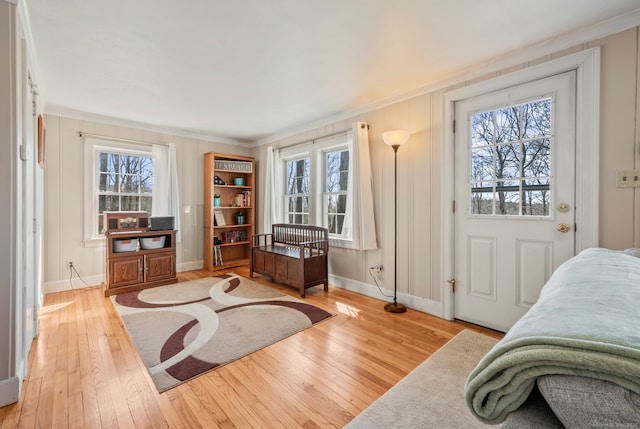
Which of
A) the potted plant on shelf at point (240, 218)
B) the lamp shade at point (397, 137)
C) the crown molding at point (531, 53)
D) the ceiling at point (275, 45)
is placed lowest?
the potted plant on shelf at point (240, 218)

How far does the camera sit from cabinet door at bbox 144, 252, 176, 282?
12.8ft

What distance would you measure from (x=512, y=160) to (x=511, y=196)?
0.31m

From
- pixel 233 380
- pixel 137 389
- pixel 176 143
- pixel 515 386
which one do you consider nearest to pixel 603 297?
pixel 515 386

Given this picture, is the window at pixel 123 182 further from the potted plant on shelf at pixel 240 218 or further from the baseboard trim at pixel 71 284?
the potted plant on shelf at pixel 240 218

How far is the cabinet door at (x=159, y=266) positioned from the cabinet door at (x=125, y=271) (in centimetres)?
10

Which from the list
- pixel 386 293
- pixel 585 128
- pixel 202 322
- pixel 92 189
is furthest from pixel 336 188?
pixel 92 189

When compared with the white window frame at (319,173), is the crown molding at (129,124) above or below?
above

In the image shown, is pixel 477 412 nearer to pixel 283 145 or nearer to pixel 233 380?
pixel 233 380

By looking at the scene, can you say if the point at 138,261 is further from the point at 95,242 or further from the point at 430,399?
the point at 430,399

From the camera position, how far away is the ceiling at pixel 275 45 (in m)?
1.85

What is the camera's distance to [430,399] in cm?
168

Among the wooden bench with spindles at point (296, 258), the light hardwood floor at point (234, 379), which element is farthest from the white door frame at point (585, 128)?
the wooden bench with spindles at point (296, 258)

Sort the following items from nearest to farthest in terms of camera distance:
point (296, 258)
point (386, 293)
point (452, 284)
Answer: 1. point (452, 284)
2. point (386, 293)
3. point (296, 258)

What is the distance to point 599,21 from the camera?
197 centimetres
